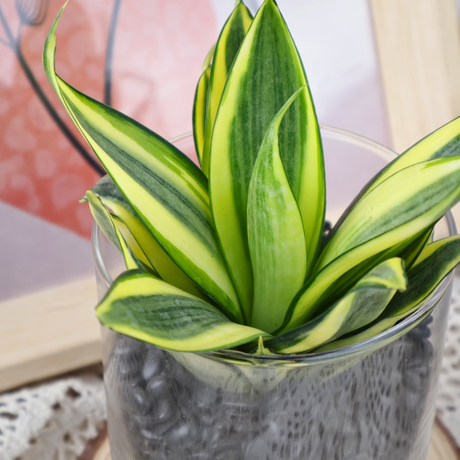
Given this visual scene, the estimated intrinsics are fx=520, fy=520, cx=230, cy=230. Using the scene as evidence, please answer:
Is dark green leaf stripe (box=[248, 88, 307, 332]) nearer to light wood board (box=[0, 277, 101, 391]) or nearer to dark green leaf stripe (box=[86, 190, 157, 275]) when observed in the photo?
dark green leaf stripe (box=[86, 190, 157, 275])

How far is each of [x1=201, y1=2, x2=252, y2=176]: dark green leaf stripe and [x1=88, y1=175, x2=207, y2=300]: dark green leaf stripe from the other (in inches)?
1.4

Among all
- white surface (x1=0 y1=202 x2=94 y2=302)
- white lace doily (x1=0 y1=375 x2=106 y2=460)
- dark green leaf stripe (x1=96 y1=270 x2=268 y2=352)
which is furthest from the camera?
white surface (x1=0 y1=202 x2=94 y2=302)

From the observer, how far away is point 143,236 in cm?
19

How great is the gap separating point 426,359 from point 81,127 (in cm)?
15

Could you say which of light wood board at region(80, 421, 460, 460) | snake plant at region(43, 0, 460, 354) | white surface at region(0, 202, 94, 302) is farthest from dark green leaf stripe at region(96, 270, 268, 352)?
Result: white surface at region(0, 202, 94, 302)

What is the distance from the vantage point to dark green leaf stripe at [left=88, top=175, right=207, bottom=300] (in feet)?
0.60

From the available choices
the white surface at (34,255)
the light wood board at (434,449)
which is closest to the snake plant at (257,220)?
the light wood board at (434,449)

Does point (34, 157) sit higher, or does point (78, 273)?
point (34, 157)

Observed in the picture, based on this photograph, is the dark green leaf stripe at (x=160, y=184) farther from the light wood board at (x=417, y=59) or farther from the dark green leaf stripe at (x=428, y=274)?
the light wood board at (x=417, y=59)

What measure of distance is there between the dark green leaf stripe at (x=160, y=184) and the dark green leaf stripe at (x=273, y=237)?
0.04ft

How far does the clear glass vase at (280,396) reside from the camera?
0.16 metres

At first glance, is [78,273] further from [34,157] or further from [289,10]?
[289,10]

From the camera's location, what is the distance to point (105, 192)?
7.4 inches

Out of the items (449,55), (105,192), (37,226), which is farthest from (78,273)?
(449,55)
